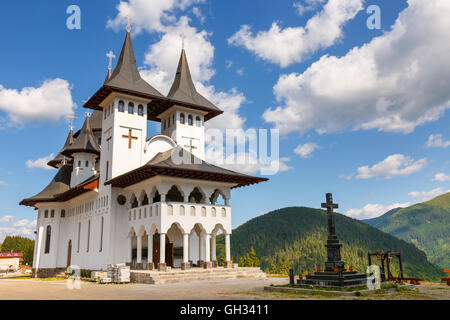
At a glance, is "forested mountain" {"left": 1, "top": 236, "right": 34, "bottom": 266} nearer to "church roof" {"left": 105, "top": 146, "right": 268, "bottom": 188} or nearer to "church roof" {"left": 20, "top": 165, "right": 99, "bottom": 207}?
"church roof" {"left": 20, "top": 165, "right": 99, "bottom": 207}

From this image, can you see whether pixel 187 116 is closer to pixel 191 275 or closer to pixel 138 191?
pixel 138 191

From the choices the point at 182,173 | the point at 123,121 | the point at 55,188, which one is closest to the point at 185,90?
the point at 123,121

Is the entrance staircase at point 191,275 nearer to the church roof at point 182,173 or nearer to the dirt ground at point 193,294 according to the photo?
the dirt ground at point 193,294

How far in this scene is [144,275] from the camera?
67.6 ft

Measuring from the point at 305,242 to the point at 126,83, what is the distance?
160541 millimetres

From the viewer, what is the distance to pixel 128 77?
29781 mm

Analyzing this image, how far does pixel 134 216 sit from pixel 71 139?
2182 cm

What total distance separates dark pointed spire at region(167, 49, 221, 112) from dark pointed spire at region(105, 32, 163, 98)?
8.28 ft

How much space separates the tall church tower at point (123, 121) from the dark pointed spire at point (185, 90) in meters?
2.77

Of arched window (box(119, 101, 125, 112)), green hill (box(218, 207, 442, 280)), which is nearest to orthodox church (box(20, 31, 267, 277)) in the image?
arched window (box(119, 101, 125, 112))

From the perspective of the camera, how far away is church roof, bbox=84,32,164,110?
27786mm

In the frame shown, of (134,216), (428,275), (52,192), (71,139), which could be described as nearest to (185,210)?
(134,216)
